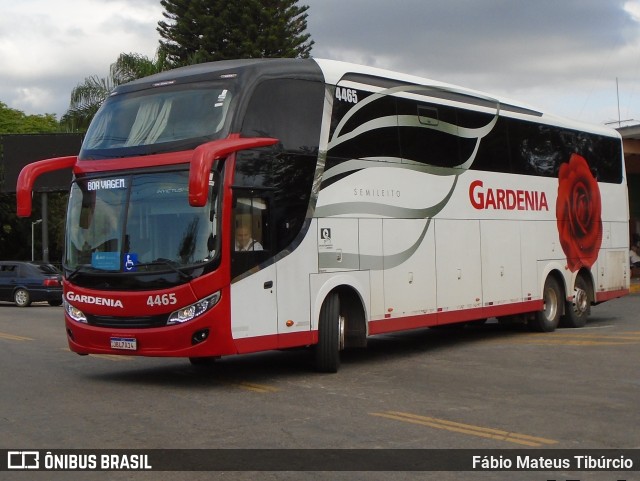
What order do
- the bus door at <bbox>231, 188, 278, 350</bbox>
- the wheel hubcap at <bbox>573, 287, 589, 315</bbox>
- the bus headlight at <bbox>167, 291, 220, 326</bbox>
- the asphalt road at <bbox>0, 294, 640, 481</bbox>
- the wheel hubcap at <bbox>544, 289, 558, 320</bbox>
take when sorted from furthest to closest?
the wheel hubcap at <bbox>573, 287, 589, 315</bbox>
the wheel hubcap at <bbox>544, 289, 558, 320</bbox>
the bus door at <bbox>231, 188, 278, 350</bbox>
the bus headlight at <bbox>167, 291, 220, 326</bbox>
the asphalt road at <bbox>0, 294, 640, 481</bbox>

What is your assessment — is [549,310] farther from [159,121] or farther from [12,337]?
[12,337]

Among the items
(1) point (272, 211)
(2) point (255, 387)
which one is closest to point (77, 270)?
(1) point (272, 211)

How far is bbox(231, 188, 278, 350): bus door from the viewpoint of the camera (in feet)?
38.1

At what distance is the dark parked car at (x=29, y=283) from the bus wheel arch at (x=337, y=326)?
2262cm

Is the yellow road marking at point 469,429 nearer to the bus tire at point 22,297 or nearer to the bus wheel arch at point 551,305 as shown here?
the bus wheel arch at point 551,305

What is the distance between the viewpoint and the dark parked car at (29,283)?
113 ft

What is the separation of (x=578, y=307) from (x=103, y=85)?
3038 cm

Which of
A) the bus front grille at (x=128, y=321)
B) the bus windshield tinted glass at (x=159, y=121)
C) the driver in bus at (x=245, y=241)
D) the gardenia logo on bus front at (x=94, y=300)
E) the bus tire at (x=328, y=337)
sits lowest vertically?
the bus tire at (x=328, y=337)

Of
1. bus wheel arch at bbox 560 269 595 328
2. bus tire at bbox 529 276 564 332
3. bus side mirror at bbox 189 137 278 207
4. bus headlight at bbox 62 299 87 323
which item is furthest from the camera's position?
bus wheel arch at bbox 560 269 595 328

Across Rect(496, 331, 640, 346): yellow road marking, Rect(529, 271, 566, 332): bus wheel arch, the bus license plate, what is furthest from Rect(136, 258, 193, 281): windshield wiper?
Rect(529, 271, 566, 332): bus wheel arch

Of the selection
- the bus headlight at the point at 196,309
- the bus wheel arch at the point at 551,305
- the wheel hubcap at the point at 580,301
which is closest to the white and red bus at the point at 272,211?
the bus headlight at the point at 196,309

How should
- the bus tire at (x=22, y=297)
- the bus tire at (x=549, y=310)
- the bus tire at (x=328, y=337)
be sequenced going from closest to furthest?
1. the bus tire at (x=328, y=337)
2. the bus tire at (x=549, y=310)
3. the bus tire at (x=22, y=297)

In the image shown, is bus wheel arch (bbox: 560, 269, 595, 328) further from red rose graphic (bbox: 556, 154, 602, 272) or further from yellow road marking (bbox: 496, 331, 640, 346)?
yellow road marking (bbox: 496, 331, 640, 346)

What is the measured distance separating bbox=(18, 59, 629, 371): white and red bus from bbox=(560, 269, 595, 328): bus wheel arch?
Answer: 355cm
